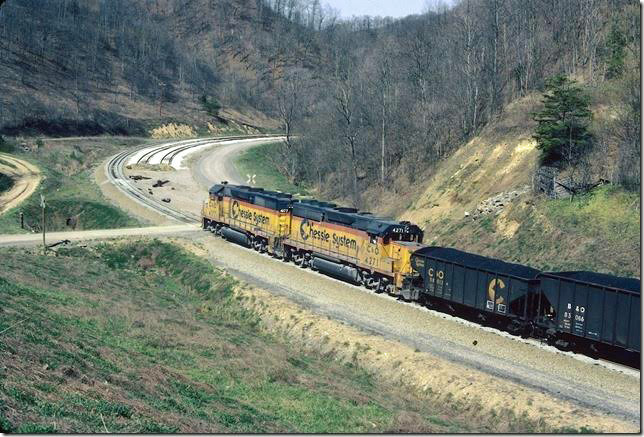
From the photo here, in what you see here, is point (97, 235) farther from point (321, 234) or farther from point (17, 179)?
point (17, 179)

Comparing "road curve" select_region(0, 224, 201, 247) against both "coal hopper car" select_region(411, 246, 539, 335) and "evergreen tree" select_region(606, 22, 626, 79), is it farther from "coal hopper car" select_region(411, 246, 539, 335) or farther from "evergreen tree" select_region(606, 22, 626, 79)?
"evergreen tree" select_region(606, 22, 626, 79)

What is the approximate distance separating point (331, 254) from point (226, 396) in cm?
1888

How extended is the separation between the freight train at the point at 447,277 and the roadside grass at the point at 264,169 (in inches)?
1239

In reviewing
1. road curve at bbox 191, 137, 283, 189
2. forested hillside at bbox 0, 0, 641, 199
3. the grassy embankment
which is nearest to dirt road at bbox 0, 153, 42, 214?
forested hillside at bbox 0, 0, 641, 199

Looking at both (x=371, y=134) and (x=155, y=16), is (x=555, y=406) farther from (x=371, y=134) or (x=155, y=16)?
(x=155, y=16)

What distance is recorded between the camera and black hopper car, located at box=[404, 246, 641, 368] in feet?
89.3

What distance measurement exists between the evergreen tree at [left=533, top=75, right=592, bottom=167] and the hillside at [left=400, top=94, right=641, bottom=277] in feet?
8.44

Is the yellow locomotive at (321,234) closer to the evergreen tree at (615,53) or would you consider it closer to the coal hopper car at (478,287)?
the coal hopper car at (478,287)

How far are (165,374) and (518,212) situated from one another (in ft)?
95.5

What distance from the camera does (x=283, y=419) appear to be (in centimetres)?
2239

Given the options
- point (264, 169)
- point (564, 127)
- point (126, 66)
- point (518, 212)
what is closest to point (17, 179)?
point (264, 169)

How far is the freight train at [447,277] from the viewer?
27.8 m

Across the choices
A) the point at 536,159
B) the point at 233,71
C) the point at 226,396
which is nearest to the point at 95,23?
the point at 233,71

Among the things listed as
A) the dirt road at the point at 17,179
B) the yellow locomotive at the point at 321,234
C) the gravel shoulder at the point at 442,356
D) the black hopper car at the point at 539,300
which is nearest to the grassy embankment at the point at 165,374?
the gravel shoulder at the point at 442,356
